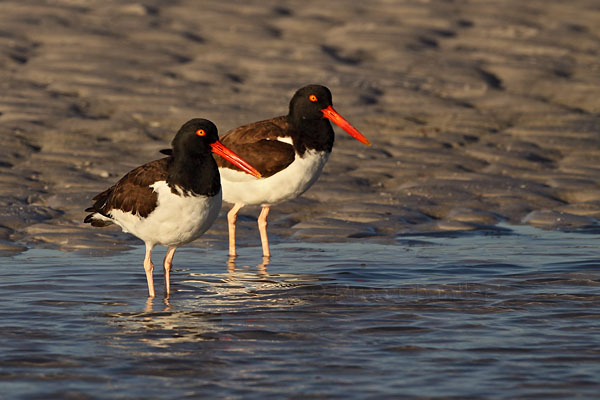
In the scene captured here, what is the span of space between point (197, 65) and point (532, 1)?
822 centimetres

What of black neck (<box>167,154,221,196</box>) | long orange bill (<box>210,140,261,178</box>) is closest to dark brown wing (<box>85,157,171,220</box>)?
black neck (<box>167,154,221,196</box>)

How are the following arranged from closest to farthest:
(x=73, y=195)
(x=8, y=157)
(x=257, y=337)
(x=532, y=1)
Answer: (x=257, y=337) < (x=73, y=195) < (x=8, y=157) < (x=532, y=1)

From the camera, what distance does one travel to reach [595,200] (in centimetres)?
1373

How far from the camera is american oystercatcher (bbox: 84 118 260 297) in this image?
30.1 ft

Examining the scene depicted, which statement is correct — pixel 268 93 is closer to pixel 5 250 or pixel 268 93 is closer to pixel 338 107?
pixel 338 107

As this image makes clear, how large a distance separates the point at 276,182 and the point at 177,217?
234cm

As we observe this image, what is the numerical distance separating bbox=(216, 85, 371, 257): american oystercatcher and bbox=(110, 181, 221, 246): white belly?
2.02 m

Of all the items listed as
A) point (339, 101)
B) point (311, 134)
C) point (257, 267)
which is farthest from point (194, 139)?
point (339, 101)

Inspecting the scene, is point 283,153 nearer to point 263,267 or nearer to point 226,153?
point 263,267

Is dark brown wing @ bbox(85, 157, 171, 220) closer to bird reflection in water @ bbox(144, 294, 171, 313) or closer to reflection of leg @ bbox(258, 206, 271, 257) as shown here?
bird reflection in water @ bbox(144, 294, 171, 313)

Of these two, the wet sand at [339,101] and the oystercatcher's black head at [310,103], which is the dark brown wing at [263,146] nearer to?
the oystercatcher's black head at [310,103]

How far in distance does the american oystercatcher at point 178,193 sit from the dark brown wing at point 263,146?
160cm

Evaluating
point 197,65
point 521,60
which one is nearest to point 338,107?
point 197,65

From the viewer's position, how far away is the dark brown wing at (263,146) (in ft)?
37.3
